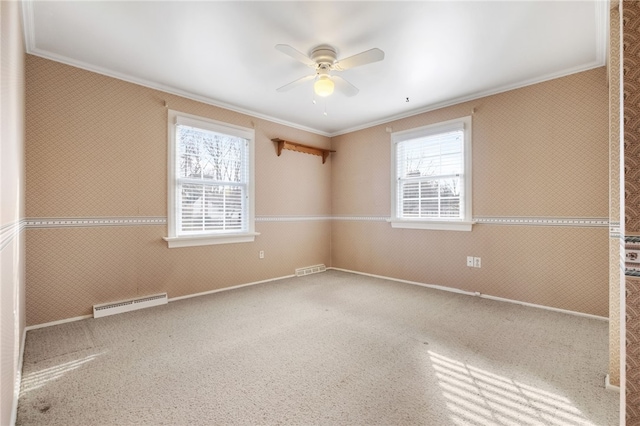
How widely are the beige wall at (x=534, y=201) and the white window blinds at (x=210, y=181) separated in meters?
2.40

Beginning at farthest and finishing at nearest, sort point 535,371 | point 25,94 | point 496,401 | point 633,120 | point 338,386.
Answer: point 25,94 < point 535,371 < point 338,386 < point 496,401 < point 633,120

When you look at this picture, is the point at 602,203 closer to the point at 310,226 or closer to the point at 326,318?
the point at 326,318

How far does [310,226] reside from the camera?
5203mm

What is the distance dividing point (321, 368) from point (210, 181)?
109 inches

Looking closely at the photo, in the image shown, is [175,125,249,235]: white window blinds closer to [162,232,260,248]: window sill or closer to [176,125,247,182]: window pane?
[176,125,247,182]: window pane

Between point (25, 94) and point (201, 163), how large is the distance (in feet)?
5.45

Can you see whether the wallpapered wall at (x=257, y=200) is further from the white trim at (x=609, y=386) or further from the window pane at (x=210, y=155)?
the white trim at (x=609, y=386)

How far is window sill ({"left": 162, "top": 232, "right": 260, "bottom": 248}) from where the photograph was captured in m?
3.59

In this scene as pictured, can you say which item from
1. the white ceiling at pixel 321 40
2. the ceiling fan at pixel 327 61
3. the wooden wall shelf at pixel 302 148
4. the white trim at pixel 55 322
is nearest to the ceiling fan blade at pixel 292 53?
the ceiling fan at pixel 327 61

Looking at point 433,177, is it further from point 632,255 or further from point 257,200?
point 632,255

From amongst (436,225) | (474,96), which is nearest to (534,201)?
(436,225)

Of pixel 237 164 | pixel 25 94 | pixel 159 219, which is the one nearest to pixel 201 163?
pixel 237 164

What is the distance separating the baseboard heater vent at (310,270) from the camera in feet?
16.2

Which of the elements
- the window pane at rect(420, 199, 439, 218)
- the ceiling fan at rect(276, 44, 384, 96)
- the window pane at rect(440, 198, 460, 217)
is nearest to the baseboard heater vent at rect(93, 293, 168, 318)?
the ceiling fan at rect(276, 44, 384, 96)
